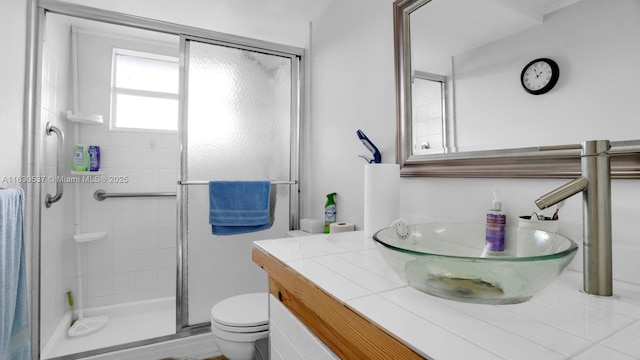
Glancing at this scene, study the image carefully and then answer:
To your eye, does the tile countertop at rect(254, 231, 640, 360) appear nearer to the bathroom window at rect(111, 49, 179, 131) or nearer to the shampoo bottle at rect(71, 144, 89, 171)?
the shampoo bottle at rect(71, 144, 89, 171)

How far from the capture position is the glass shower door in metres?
1.87

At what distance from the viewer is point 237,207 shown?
1881mm

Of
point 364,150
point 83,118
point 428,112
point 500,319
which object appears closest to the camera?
point 500,319

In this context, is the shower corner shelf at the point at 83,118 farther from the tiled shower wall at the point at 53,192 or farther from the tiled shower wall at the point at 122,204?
the tiled shower wall at the point at 122,204

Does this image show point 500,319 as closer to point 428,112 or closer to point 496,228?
point 496,228

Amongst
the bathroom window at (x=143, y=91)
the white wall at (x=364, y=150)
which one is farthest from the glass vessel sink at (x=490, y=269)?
the bathroom window at (x=143, y=91)

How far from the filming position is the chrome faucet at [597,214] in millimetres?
572

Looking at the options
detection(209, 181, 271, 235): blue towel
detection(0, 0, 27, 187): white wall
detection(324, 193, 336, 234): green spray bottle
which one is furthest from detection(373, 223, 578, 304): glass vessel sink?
detection(0, 0, 27, 187): white wall

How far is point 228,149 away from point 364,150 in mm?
879

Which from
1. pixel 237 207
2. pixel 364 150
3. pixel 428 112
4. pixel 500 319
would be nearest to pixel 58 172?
pixel 237 207

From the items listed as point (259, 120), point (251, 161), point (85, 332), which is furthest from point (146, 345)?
point (259, 120)

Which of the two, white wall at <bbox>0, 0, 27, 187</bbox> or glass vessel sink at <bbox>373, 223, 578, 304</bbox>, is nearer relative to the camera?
glass vessel sink at <bbox>373, 223, 578, 304</bbox>

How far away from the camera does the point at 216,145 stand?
1.92 metres

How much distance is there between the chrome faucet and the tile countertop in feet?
0.12
